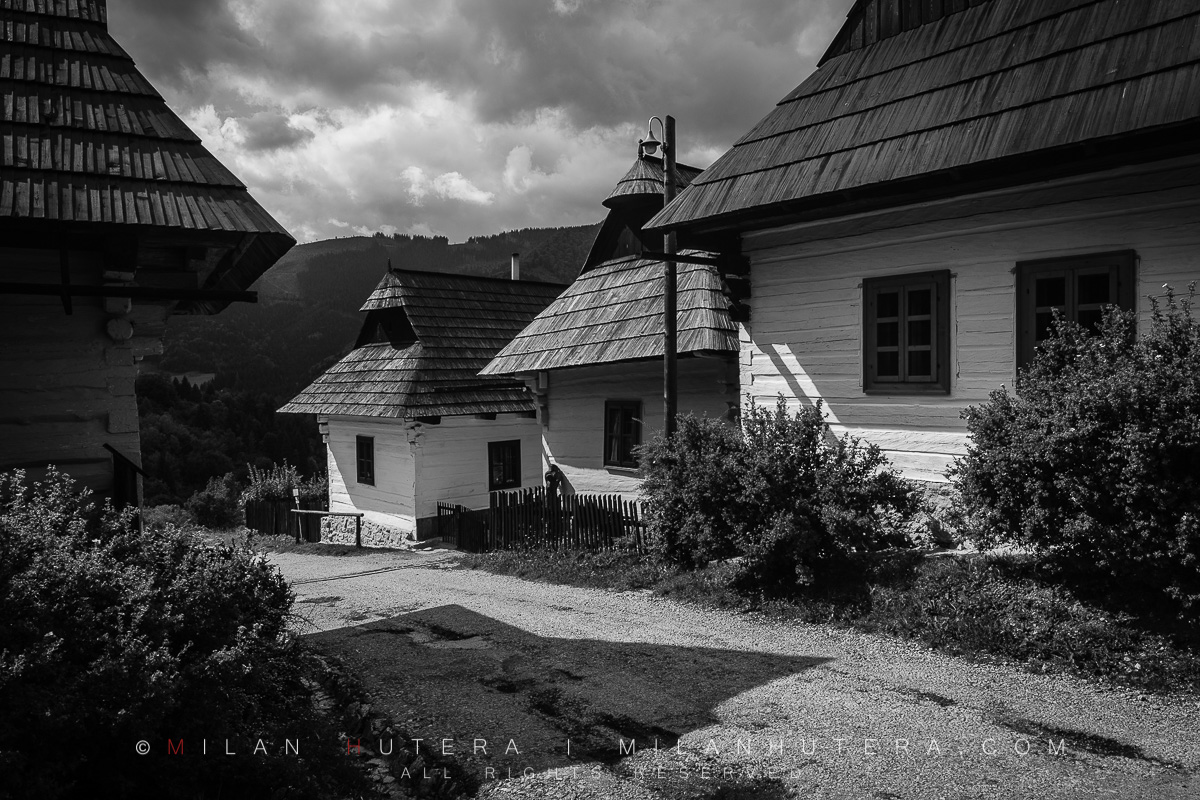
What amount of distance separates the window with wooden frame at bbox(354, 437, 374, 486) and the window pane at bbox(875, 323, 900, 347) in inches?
523

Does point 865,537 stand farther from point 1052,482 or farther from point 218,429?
point 218,429

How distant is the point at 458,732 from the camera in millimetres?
4773

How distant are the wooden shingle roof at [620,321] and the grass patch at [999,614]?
4.11 meters

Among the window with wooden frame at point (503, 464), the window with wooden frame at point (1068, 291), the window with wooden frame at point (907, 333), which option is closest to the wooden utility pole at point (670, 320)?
the window with wooden frame at point (907, 333)

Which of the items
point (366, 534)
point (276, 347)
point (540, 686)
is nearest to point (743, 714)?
point (540, 686)

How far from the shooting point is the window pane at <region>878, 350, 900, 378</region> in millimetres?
8250

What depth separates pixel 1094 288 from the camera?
702cm

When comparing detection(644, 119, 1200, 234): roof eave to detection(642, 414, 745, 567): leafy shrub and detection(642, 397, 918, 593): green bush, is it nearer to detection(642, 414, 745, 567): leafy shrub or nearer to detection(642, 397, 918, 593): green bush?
detection(642, 397, 918, 593): green bush

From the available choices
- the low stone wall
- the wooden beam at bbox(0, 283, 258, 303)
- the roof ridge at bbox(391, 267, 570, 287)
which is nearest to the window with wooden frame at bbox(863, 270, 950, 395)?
the wooden beam at bbox(0, 283, 258, 303)

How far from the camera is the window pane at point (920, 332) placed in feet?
26.4

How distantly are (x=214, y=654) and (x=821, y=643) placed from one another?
4.70 meters

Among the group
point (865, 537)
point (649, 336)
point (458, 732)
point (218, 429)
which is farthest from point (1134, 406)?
point (218, 429)

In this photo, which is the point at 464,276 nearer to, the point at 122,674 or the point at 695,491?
the point at 695,491

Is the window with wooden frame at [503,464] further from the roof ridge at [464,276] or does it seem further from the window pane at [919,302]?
the window pane at [919,302]
